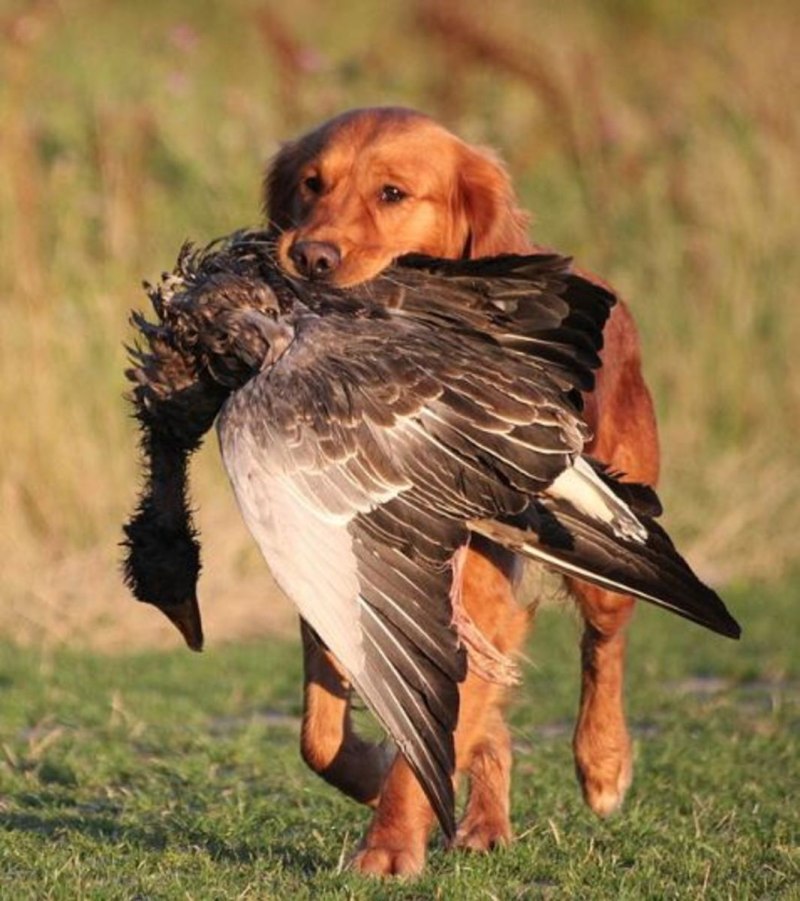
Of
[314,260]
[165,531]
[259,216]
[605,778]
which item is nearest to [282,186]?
[314,260]

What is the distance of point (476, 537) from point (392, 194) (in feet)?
3.64

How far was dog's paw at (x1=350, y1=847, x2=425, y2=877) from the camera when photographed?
15.4 feet

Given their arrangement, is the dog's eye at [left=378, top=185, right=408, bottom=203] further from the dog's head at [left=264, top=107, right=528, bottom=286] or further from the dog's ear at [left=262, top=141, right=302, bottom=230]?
the dog's ear at [left=262, top=141, right=302, bottom=230]

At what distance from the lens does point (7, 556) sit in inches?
375

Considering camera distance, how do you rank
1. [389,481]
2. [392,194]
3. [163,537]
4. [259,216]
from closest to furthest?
[389,481] → [163,537] → [392,194] → [259,216]

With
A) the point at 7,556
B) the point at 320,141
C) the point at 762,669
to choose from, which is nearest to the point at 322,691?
the point at 320,141

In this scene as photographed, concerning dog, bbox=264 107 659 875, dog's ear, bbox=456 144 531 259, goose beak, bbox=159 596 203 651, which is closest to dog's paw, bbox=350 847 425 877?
dog, bbox=264 107 659 875

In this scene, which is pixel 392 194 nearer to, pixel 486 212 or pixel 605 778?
pixel 486 212

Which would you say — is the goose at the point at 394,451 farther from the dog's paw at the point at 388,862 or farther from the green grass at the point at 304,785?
the green grass at the point at 304,785

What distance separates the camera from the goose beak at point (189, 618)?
5023 millimetres

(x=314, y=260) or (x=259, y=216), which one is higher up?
(x=259, y=216)

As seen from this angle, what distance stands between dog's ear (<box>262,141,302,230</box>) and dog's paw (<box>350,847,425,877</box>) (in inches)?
73.5

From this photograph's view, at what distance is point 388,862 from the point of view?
15.4ft

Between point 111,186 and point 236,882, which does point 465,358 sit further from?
point 111,186
